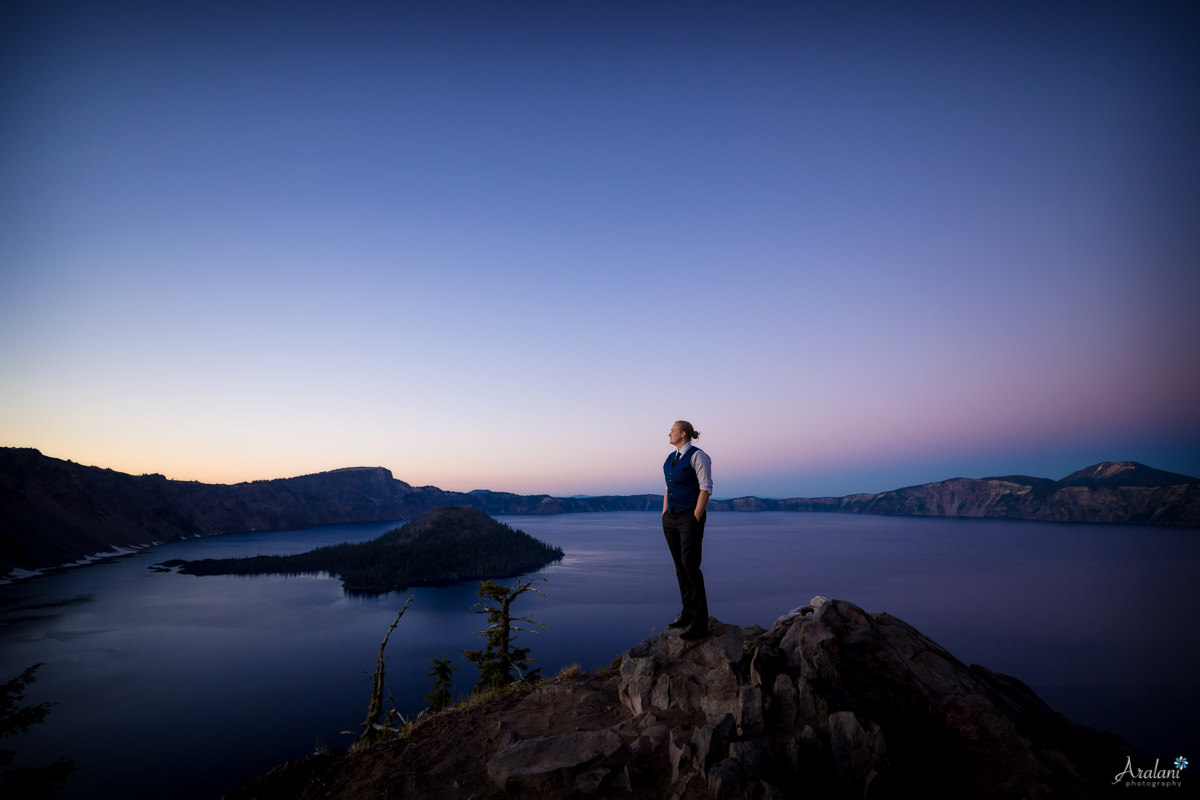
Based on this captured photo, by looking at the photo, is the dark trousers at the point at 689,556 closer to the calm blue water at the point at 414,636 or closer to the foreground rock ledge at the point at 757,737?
the foreground rock ledge at the point at 757,737

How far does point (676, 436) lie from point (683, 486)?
3.09 feet

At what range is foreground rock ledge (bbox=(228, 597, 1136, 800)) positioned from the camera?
22.4 ft

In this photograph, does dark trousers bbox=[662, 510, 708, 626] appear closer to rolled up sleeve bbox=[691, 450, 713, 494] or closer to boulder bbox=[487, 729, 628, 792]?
rolled up sleeve bbox=[691, 450, 713, 494]

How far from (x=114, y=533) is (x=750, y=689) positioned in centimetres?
25867

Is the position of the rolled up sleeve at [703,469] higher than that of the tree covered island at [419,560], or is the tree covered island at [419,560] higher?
the rolled up sleeve at [703,469]

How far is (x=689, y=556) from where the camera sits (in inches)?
360

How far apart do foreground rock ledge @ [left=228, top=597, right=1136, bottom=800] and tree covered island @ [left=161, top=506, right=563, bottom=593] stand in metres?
128

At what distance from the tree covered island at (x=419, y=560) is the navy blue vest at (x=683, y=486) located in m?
131

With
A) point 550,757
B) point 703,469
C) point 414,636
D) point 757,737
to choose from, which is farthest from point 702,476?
point 414,636

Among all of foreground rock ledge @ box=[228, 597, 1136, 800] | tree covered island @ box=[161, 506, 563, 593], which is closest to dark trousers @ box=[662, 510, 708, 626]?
foreground rock ledge @ box=[228, 597, 1136, 800]

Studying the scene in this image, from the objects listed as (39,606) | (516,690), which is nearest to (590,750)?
(516,690)

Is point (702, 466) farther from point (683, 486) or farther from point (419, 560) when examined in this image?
point (419, 560)

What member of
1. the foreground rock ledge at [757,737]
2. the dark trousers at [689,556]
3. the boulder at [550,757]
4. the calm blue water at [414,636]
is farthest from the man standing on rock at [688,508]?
the calm blue water at [414,636]

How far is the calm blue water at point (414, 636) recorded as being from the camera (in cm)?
4728
